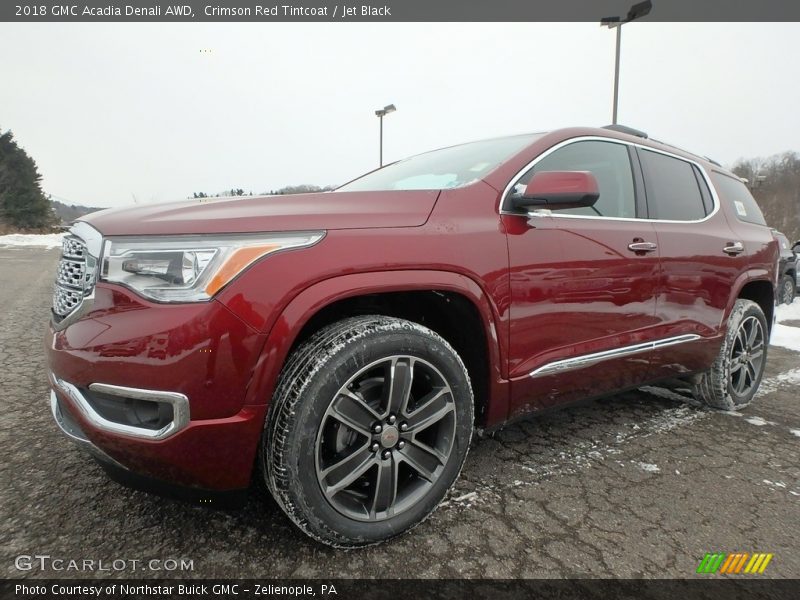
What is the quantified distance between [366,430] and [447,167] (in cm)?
148

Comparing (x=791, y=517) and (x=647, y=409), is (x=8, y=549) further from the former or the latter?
(x=647, y=409)

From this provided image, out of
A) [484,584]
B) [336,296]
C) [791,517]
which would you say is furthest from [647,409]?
[336,296]

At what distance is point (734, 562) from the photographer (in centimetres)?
168

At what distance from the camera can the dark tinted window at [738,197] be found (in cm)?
329

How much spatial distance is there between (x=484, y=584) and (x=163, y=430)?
1123 millimetres

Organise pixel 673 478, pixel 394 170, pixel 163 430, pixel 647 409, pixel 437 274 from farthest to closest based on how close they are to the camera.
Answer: pixel 647 409 < pixel 394 170 < pixel 673 478 < pixel 437 274 < pixel 163 430

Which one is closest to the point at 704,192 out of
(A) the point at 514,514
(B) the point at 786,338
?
(A) the point at 514,514

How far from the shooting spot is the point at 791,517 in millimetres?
1969

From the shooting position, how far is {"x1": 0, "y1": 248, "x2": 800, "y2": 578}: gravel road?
5.28 ft

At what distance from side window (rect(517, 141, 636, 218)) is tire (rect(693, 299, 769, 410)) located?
4.21ft

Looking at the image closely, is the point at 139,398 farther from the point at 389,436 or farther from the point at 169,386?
the point at 389,436

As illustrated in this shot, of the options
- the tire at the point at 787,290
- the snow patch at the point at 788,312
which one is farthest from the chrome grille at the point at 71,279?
the tire at the point at 787,290

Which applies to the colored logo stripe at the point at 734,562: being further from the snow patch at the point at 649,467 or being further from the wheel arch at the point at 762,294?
the wheel arch at the point at 762,294

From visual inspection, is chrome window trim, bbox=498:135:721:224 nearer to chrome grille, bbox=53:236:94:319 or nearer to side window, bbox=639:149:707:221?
side window, bbox=639:149:707:221
